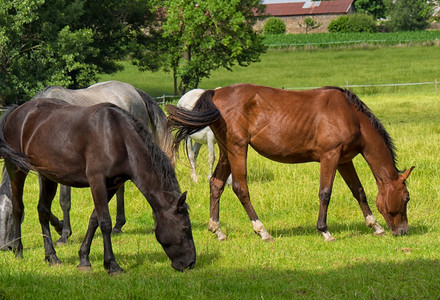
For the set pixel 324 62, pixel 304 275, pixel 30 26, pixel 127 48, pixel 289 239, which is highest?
pixel 304 275

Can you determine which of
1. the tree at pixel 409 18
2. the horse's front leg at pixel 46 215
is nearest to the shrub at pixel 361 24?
the tree at pixel 409 18

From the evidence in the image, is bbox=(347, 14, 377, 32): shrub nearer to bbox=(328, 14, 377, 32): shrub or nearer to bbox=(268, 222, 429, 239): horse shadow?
bbox=(328, 14, 377, 32): shrub

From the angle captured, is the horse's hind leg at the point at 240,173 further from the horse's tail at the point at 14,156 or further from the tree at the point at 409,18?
the tree at the point at 409,18

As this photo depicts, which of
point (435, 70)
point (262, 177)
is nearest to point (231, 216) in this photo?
point (262, 177)

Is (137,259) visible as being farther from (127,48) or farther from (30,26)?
(127,48)

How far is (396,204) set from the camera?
8.22 m

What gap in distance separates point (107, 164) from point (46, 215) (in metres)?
1.31

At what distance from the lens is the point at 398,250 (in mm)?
7211

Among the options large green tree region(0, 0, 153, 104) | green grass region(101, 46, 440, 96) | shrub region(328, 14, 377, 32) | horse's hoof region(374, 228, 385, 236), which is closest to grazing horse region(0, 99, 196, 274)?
horse's hoof region(374, 228, 385, 236)

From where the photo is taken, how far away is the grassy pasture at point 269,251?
5.45 metres

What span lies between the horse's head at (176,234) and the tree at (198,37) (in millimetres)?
34914

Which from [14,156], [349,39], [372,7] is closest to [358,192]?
[14,156]

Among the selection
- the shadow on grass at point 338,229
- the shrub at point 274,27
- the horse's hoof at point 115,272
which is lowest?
the shrub at point 274,27

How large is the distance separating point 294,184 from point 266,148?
295 centimetres
